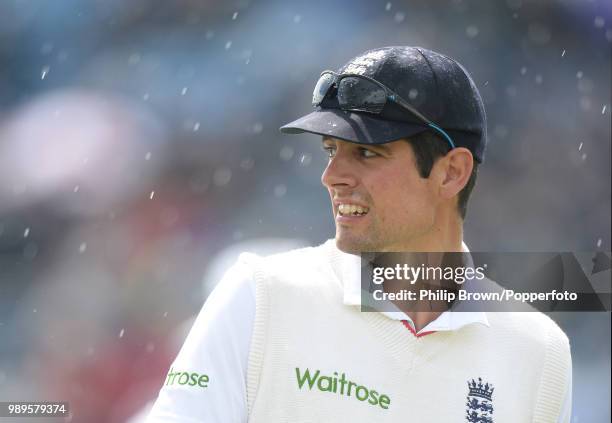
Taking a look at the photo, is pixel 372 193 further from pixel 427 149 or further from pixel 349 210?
pixel 427 149

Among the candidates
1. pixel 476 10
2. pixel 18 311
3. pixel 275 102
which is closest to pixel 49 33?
pixel 275 102

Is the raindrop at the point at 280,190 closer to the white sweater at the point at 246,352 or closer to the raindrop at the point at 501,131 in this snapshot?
the raindrop at the point at 501,131

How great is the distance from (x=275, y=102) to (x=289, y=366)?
6.34m

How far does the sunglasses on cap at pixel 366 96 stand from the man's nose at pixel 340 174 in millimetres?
147

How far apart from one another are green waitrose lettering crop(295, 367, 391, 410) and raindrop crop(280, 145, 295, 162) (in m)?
5.94

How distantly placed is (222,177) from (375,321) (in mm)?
5582

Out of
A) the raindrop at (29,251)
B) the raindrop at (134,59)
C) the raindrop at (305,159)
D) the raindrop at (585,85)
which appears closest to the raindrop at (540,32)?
the raindrop at (585,85)

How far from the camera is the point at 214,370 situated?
2.11 metres

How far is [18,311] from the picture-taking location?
265 inches

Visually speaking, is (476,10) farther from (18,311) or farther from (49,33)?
(18,311)

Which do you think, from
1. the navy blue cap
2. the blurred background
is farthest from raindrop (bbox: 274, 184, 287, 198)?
the navy blue cap

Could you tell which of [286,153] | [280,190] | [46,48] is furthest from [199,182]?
[46,48]

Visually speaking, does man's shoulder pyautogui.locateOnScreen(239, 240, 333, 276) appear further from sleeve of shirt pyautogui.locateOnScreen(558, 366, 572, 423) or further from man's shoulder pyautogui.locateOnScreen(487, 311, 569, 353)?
sleeve of shirt pyautogui.locateOnScreen(558, 366, 572, 423)

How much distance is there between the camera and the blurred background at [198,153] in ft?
22.2
